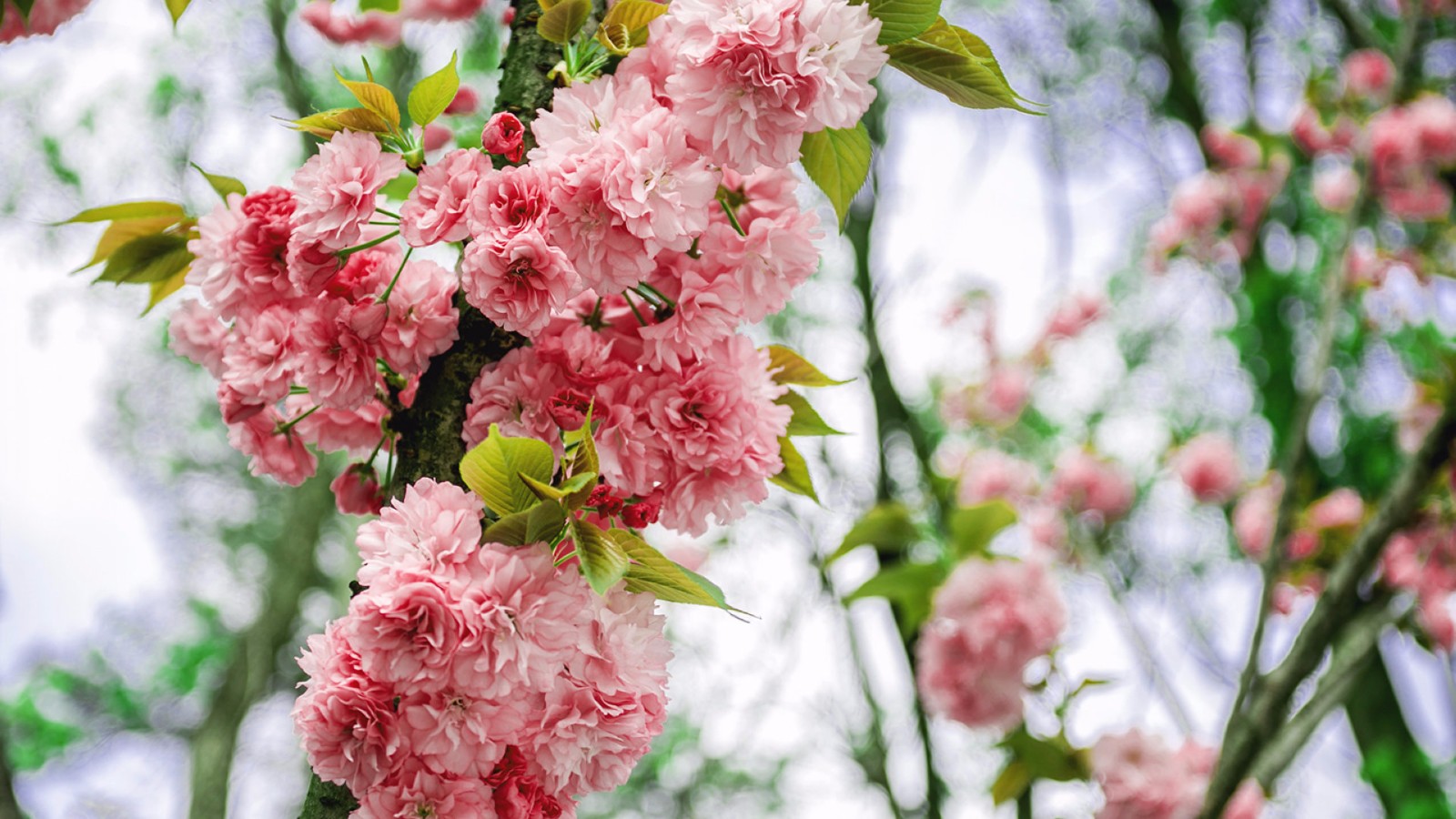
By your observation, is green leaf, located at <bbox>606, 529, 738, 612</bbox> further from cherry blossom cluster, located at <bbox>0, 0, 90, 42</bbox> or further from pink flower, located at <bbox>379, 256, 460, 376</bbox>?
cherry blossom cluster, located at <bbox>0, 0, 90, 42</bbox>

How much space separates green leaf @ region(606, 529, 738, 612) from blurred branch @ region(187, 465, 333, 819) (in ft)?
11.3

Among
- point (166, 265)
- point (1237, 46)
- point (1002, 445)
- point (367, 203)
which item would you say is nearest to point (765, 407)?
point (367, 203)

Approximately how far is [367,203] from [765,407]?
0.39 metres

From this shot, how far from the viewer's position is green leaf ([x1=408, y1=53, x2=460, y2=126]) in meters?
0.90

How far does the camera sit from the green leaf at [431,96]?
905mm

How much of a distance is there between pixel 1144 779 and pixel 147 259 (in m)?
2.34

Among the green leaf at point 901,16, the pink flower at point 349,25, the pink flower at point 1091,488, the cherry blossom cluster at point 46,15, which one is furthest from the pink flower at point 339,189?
the pink flower at point 1091,488

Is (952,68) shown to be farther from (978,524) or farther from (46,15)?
(978,524)

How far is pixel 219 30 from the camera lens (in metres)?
6.42

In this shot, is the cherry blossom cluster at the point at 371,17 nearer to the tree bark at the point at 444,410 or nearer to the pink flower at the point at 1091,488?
the tree bark at the point at 444,410

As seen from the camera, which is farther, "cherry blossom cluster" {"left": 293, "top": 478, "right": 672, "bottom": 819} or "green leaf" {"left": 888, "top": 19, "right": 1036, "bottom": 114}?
"green leaf" {"left": 888, "top": 19, "right": 1036, "bottom": 114}

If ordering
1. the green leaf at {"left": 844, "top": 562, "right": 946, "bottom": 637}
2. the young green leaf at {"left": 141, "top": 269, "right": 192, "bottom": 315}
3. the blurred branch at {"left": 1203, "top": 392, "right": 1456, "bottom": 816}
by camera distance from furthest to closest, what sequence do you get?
the green leaf at {"left": 844, "top": 562, "right": 946, "bottom": 637}
the blurred branch at {"left": 1203, "top": 392, "right": 1456, "bottom": 816}
the young green leaf at {"left": 141, "top": 269, "right": 192, "bottom": 315}

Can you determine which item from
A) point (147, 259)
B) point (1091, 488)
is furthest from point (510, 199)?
point (1091, 488)

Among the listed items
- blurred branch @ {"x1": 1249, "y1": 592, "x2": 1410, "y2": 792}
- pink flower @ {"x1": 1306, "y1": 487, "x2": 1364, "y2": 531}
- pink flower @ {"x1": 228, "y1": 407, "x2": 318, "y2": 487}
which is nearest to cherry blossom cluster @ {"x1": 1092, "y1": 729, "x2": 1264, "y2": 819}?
blurred branch @ {"x1": 1249, "y1": 592, "x2": 1410, "y2": 792}
